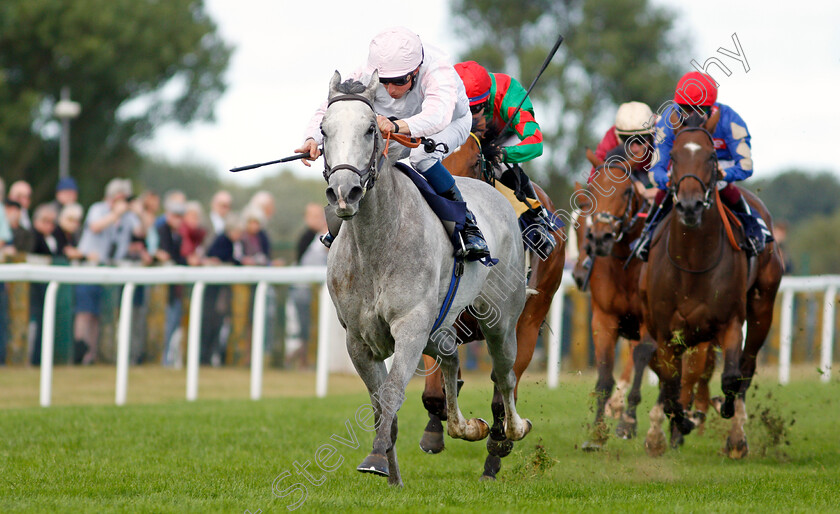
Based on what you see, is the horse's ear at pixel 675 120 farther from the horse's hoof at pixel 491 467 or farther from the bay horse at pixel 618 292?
the horse's hoof at pixel 491 467

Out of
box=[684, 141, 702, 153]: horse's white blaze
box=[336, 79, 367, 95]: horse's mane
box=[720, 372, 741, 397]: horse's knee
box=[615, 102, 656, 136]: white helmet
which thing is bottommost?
box=[720, 372, 741, 397]: horse's knee

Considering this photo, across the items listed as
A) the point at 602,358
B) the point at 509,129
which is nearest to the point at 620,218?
the point at 602,358

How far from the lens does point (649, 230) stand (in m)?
7.75

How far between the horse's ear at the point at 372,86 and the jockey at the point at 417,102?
0.10 m

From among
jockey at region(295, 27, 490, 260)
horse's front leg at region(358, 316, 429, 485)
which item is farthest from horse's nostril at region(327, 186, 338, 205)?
horse's front leg at region(358, 316, 429, 485)

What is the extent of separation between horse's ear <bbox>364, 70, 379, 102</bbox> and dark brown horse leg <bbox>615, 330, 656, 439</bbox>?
149 inches

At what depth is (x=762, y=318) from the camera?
322 inches

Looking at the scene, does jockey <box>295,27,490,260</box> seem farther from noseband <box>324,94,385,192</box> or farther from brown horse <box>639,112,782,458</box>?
brown horse <box>639,112,782,458</box>

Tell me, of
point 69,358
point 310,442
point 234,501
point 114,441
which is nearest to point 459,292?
point 234,501

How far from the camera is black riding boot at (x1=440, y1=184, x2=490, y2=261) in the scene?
5.39 m

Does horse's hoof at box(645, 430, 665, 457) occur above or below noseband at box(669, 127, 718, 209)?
below

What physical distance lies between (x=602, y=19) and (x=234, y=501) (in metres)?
31.3

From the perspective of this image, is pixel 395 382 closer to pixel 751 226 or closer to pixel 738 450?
pixel 738 450

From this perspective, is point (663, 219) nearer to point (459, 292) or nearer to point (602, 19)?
point (459, 292)
